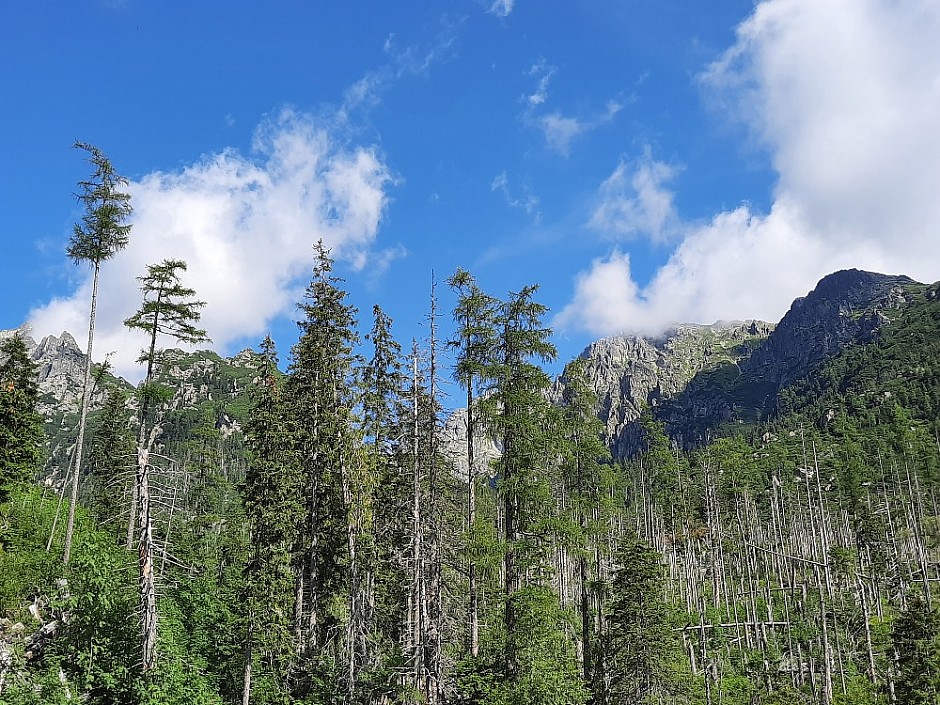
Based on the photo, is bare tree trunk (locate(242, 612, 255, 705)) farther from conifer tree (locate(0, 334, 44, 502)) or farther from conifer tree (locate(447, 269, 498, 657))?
conifer tree (locate(0, 334, 44, 502))

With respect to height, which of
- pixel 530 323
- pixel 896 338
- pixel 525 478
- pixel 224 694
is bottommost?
pixel 224 694

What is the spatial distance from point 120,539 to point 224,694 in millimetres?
21804

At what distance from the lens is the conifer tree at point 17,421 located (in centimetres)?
3119

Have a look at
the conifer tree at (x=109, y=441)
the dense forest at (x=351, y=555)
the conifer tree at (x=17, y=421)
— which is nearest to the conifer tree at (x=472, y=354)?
the dense forest at (x=351, y=555)

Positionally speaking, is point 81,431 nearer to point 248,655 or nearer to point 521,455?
point 248,655

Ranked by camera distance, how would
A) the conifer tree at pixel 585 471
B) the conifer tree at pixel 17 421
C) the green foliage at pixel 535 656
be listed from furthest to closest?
the conifer tree at pixel 17 421
the conifer tree at pixel 585 471
the green foliage at pixel 535 656

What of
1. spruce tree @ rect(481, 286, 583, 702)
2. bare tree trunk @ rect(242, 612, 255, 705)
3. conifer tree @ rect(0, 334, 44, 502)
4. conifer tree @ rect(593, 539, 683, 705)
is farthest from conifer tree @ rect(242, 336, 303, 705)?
conifer tree @ rect(0, 334, 44, 502)

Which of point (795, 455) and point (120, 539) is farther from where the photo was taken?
point (795, 455)

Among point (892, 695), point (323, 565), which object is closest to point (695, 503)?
point (892, 695)

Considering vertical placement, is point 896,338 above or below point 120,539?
above

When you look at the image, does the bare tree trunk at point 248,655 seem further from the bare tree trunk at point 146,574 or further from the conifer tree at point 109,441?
the conifer tree at point 109,441

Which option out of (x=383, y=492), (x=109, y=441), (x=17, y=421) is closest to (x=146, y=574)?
(x=383, y=492)

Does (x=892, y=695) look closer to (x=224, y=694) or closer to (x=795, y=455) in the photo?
(x=224, y=694)

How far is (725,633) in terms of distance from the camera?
1997 inches
